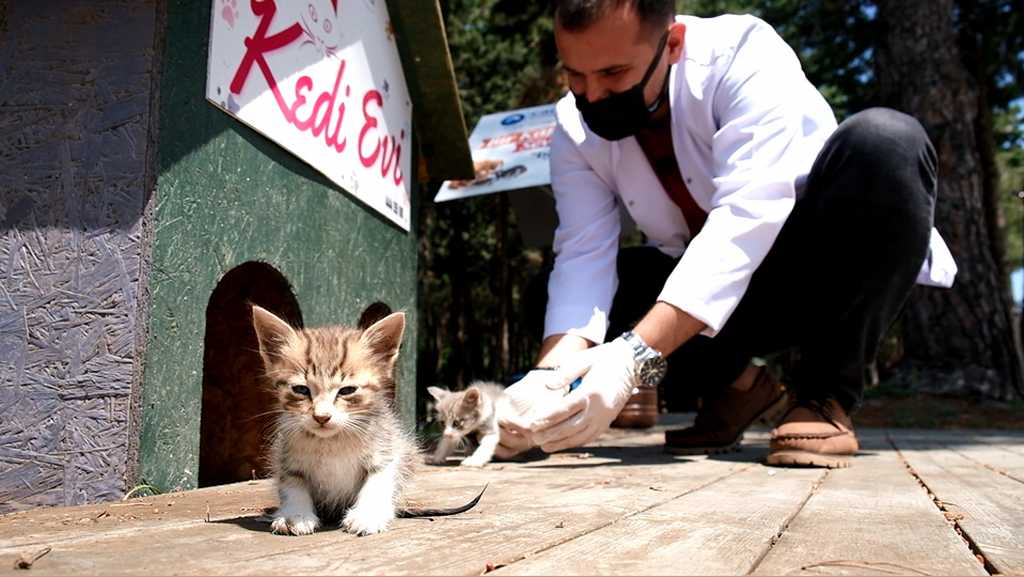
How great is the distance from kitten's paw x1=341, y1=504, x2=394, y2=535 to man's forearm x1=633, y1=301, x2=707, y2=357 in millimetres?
1400

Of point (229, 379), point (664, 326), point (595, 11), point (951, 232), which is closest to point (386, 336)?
point (664, 326)

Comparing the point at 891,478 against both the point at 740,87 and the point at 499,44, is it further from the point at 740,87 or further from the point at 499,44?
the point at 499,44

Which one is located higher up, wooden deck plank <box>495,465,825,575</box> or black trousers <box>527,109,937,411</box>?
black trousers <box>527,109,937,411</box>

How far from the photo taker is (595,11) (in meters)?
3.01

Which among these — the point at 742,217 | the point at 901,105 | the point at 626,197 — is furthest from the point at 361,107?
the point at 901,105

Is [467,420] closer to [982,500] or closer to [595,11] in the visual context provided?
[595,11]

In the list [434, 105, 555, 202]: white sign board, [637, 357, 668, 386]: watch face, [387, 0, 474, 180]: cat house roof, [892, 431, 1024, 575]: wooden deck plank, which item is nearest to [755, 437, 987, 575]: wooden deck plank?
[892, 431, 1024, 575]: wooden deck plank

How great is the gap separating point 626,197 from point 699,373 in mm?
1071

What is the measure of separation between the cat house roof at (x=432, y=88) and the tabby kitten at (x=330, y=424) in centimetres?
277

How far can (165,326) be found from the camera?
2.51 meters

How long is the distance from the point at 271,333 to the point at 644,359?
1396mm

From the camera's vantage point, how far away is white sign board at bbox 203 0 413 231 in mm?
2916

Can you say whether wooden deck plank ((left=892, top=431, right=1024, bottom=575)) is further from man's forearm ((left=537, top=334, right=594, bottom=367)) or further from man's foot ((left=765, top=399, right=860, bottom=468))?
man's forearm ((left=537, top=334, right=594, bottom=367))

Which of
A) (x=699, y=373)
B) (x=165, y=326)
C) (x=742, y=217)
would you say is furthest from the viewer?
(x=699, y=373)
